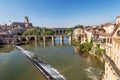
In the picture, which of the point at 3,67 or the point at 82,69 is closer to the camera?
the point at 82,69

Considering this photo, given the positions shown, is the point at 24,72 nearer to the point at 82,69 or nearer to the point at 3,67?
the point at 3,67

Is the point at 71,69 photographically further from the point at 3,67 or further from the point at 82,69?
the point at 3,67

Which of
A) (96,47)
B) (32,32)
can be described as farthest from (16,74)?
(32,32)

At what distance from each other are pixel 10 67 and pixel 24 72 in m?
5.66

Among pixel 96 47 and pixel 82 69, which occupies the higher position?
pixel 96 47

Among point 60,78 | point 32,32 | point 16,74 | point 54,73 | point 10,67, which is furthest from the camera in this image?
point 32,32

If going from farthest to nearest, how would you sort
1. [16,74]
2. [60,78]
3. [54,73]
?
[16,74] < [54,73] < [60,78]

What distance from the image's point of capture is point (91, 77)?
989 inches

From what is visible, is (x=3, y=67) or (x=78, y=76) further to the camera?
(x=3, y=67)

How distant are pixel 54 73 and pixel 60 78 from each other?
2504 mm

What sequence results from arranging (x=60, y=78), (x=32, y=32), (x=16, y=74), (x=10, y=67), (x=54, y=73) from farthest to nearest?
(x=32, y=32)
(x=10, y=67)
(x=16, y=74)
(x=54, y=73)
(x=60, y=78)

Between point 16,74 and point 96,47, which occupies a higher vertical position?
point 96,47

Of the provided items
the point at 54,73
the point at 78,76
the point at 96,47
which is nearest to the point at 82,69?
the point at 78,76

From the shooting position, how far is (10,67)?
33.9 m
